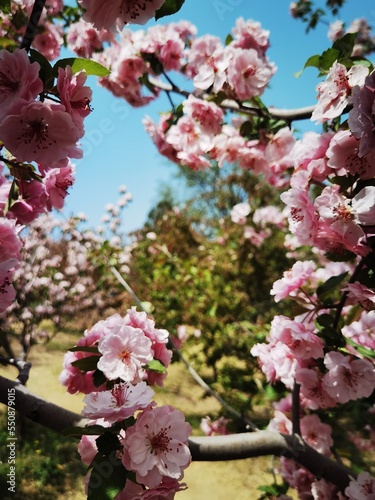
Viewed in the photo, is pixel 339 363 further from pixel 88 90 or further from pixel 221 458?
pixel 88 90

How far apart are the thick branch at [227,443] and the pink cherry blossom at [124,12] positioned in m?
0.98

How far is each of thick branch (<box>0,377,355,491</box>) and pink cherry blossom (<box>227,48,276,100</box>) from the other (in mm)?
1396

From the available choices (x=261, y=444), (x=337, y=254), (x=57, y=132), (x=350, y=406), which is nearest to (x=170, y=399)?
(x=350, y=406)

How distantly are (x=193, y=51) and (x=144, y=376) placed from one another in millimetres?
1571

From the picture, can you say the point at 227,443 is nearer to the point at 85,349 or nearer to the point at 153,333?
the point at 153,333

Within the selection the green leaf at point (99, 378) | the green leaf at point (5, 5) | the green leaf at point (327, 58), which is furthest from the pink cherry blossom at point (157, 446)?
the green leaf at point (327, 58)

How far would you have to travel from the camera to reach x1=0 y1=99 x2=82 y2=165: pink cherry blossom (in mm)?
763

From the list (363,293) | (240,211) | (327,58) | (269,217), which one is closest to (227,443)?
(363,293)

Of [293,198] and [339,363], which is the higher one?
[293,198]

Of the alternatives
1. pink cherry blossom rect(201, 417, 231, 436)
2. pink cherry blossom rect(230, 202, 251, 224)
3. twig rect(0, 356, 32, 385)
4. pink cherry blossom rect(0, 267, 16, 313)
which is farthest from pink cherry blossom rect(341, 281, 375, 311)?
pink cherry blossom rect(230, 202, 251, 224)

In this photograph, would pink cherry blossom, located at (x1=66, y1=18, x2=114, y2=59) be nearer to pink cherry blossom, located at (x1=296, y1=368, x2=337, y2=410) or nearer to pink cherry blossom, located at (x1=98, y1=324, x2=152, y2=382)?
pink cherry blossom, located at (x1=98, y1=324, x2=152, y2=382)

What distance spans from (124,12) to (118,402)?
3.05 feet

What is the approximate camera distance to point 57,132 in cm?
81

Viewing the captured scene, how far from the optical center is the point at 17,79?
76 cm
